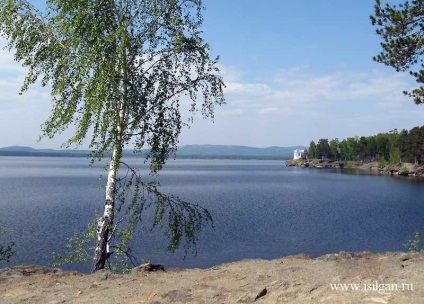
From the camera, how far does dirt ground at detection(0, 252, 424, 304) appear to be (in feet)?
30.6

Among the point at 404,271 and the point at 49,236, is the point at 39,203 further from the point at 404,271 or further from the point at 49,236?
the point at 404,271

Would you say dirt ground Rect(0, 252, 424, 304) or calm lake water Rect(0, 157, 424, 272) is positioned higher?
dirt ground Rect(0, 252, 424, 304)

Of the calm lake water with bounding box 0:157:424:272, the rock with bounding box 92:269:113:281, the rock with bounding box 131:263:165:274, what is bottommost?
the calm lake water with bounding box 0:157:424:272

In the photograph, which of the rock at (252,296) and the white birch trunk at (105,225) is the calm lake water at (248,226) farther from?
the rock at (252,296)

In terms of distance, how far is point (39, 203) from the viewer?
60969 millimetres

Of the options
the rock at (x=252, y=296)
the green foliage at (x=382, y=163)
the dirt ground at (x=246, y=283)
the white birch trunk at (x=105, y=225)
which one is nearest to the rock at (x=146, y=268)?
the dirt ground at (x=246, y=283)

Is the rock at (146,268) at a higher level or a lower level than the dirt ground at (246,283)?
lower

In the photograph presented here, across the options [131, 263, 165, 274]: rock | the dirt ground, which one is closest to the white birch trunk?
the dirt ground

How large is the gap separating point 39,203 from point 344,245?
44095 mm

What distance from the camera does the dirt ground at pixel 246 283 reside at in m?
9.32

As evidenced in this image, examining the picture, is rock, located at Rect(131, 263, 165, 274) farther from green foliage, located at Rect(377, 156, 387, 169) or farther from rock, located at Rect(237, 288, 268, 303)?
green foliage, located at Rect(377, 156, 387, 169)

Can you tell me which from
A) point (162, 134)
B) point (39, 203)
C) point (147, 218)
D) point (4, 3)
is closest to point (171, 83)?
point (162, 134)

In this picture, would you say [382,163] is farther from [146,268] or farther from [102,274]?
[102,274]

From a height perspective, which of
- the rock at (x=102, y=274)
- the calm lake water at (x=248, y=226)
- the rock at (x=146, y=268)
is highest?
the rock at (x=102, y=274)
